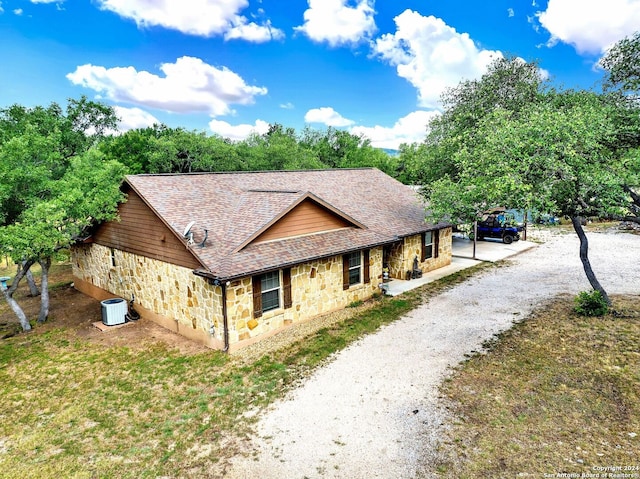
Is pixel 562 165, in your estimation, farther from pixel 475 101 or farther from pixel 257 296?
pixel 475 101

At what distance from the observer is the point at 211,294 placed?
11000 millimetres

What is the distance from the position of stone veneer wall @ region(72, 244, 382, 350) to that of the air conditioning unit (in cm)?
66

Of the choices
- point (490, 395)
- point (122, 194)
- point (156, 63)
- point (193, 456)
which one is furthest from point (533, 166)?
point (156, 63)

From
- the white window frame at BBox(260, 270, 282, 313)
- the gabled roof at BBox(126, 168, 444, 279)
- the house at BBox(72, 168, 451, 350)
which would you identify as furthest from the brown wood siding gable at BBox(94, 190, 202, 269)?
the white window frame at BBox(260, 270, 282, 313)

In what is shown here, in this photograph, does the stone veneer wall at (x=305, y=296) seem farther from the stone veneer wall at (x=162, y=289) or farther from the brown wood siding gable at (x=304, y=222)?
the brown wood siding gable at (x=304, y=222)

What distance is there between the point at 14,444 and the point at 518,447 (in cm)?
976

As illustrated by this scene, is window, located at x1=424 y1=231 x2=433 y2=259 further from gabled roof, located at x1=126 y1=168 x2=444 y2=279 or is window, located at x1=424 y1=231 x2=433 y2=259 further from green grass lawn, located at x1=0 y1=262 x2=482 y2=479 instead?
green grass lawn, located at x1=0 y1=262 x2=482 y2=479

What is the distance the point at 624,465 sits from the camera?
19.8 ft

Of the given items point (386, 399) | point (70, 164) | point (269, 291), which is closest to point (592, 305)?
point (386, 399)

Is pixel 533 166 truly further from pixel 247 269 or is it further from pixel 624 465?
pixel 247 269

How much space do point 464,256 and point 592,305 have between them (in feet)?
34.9

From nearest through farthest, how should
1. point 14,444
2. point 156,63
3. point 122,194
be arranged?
point 14,444
point 122,194
point 156,63

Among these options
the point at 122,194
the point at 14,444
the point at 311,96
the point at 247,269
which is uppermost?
the point at 311,96

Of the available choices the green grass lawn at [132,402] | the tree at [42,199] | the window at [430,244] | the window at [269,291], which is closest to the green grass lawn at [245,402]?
the green grass lawn at [132,402]
